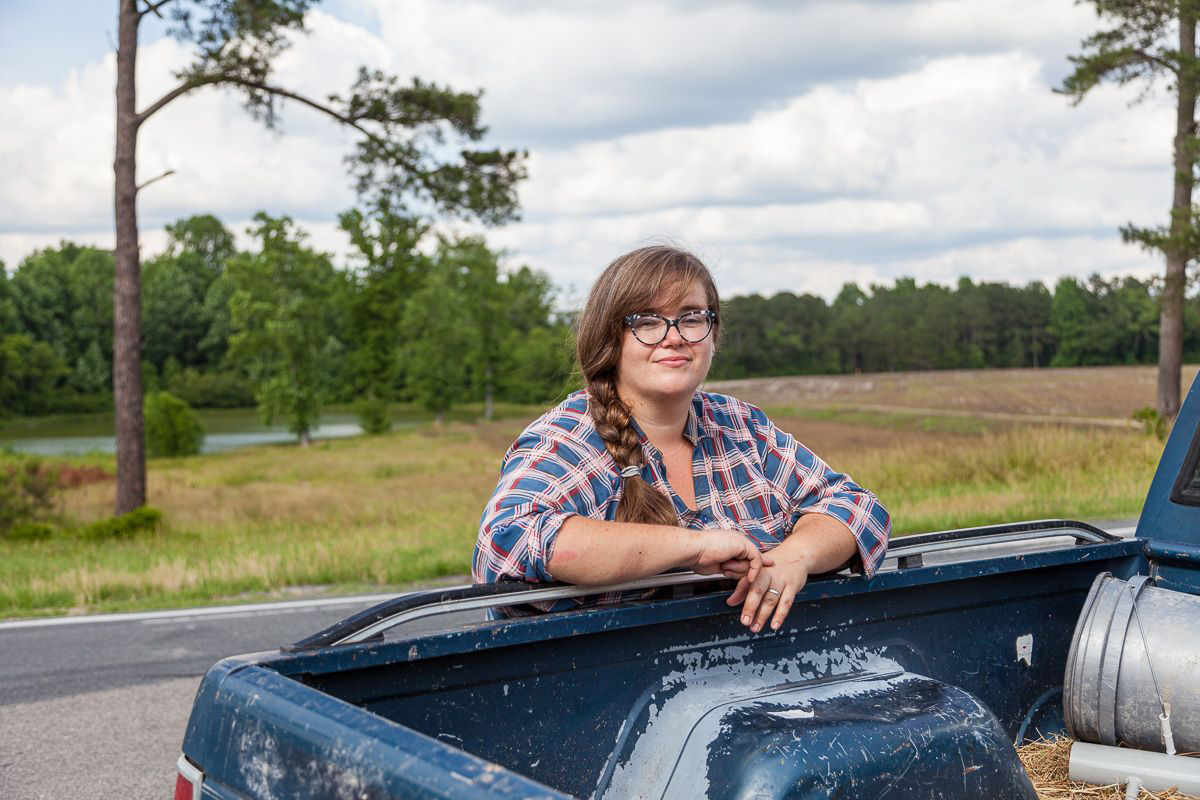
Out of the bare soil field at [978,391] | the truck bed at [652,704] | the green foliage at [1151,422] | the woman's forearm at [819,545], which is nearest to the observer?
the truck bed at [652,704]

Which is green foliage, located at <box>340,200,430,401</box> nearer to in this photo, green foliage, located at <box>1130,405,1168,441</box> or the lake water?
the lake water

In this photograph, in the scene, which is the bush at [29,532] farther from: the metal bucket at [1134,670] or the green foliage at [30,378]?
the green foliage at [30,378]

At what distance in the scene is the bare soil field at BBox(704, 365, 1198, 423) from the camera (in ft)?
190

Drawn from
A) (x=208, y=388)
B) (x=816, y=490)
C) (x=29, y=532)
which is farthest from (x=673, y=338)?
(x=208, y=388)

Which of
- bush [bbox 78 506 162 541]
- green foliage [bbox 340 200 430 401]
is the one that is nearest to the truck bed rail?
bush [bbox 78 506 162 541]

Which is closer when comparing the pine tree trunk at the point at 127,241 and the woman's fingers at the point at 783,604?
the woman's fingers at the point at 783,604

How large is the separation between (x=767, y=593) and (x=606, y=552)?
0.39m

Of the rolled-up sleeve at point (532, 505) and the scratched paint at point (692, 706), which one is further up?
the rolled-up sleeve at point (532, 505)

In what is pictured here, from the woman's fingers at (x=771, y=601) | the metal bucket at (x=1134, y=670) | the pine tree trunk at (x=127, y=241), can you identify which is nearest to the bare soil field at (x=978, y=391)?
the pine tree trunk at (x=127, y=241)

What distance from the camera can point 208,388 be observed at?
111 metres

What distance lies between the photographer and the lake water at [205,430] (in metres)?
76.2

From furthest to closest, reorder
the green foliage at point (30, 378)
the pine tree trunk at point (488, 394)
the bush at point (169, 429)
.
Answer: the pine tree trunk at point (488, 394) → the green foliage at point (30, 378) → the bush at point (169, 429)

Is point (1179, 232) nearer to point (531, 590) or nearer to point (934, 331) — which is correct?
point (531, 590)

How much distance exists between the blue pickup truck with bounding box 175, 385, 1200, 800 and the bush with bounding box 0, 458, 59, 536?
17612 mm
